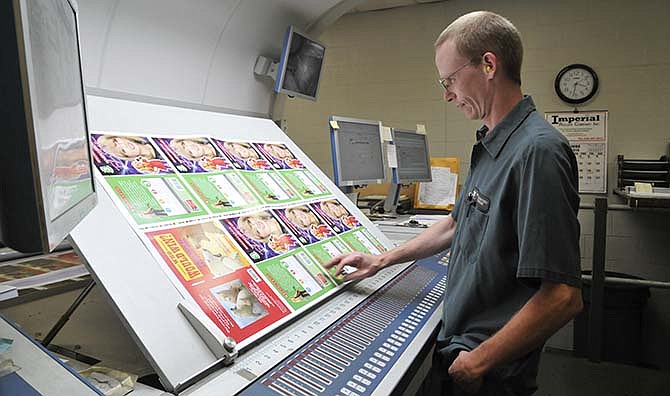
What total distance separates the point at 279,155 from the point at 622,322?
305 cm

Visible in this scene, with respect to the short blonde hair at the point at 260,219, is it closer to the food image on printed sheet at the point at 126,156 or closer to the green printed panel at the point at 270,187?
the green printed panel at the point at 270,187

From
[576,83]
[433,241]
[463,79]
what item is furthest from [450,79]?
[576,83]

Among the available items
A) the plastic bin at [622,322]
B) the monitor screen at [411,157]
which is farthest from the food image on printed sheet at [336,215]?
the plastic bin at [622,322]

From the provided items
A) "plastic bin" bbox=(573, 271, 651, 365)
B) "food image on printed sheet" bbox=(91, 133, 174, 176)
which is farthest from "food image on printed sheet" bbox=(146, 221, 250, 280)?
"plastic bin" bbox=(573, 271, 651, 365)

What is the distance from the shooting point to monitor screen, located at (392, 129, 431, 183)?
3.31 meters

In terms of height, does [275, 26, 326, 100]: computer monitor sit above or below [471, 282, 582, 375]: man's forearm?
above

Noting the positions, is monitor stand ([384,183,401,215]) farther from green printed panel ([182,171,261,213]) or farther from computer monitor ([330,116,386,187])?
green printed panel ([182,171,261,213])

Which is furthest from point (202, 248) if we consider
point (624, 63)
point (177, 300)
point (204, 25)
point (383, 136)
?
point (624, 63)

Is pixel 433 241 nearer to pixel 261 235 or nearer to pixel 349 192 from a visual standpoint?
pixel 261 235

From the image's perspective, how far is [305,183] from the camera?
5.99 ft

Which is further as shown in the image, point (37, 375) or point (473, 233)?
point (473, 233)

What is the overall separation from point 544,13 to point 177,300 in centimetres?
463

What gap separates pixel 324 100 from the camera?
5453mm

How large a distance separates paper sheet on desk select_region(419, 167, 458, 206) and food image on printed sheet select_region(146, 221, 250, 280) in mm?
2756
